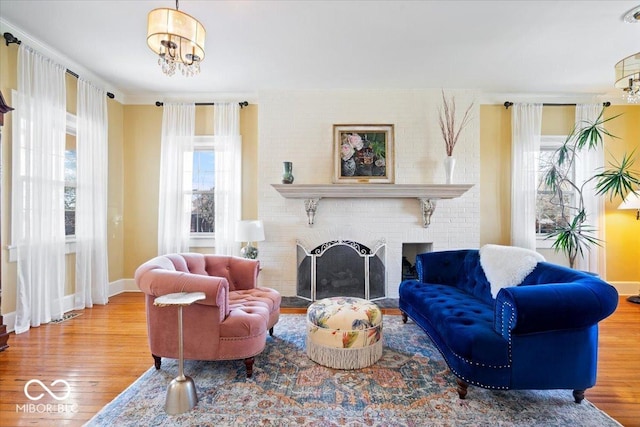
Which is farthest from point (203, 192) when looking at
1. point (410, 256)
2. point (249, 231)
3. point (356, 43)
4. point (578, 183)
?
point (578, 183)

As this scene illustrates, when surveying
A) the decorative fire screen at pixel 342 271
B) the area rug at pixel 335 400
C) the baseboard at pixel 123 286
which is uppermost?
the decorative fire screen at pixel 342 271

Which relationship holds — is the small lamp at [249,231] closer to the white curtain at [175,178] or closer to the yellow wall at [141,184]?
the yellow wall at [141,184]

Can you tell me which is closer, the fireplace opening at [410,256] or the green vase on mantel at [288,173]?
the green vase on mantel at [288,173]

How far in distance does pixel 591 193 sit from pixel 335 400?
470cm

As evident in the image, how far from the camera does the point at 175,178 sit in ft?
14.3

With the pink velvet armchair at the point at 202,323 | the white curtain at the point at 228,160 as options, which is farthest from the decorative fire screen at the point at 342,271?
the pink velvet armchair at the point at 202,323

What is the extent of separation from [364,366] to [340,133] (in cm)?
300

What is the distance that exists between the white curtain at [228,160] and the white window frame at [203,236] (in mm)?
165

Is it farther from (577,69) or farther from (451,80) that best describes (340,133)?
(577,69)

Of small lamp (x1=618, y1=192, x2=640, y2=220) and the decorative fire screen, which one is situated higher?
small lamp (x1=618, y1=192, x2=640, y2=220)

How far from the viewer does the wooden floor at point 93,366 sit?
6.07 feet

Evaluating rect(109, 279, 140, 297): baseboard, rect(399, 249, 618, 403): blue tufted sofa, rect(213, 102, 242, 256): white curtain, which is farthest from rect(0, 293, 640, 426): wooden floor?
rect(213, 102, 242, 256): white curtain

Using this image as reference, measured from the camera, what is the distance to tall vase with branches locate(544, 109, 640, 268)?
402cm

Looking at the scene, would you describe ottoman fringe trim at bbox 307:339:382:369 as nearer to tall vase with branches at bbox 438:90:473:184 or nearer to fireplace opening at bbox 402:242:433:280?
fireplace opening at bbox 402:242:433:280
